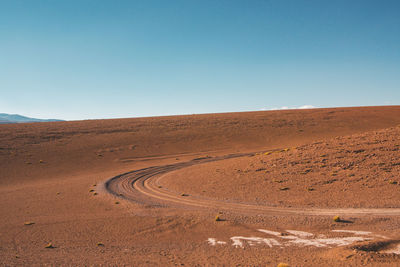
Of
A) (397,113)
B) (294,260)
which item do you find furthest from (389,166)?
(397,113)

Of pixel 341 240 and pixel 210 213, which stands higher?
pixel 341 240

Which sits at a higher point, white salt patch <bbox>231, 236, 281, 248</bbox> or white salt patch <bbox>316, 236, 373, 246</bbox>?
white salt patch <bbox>316, 236, 373, 246</bbox>

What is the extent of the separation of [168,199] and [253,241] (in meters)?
7.55

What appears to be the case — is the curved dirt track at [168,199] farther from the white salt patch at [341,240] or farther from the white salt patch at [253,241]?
the white salt patch at [253,241]

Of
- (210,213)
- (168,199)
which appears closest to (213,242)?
(210,213)

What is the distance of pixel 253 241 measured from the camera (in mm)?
10531

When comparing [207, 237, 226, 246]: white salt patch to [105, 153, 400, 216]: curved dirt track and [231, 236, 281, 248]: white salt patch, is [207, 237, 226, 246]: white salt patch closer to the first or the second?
[231, 236, 281, 248]: white salt patch

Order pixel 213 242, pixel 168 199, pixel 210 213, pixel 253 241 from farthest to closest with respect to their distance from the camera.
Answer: pixel 168 199
pixel 210 213
pixel 213 242
pixel 253 241

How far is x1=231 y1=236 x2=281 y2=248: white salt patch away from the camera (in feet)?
33.6

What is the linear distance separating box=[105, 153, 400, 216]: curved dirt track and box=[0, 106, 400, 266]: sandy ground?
0.26 m

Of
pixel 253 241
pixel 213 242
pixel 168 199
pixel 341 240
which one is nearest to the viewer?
pixel 341 240

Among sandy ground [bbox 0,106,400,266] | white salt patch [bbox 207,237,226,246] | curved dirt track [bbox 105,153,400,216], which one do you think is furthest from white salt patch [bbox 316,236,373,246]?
white salt patch [bbox 207,237,226,246]

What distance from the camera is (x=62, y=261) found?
9555 millimetres

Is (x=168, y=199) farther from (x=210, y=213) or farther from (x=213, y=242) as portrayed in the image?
(x=213, y=242)
